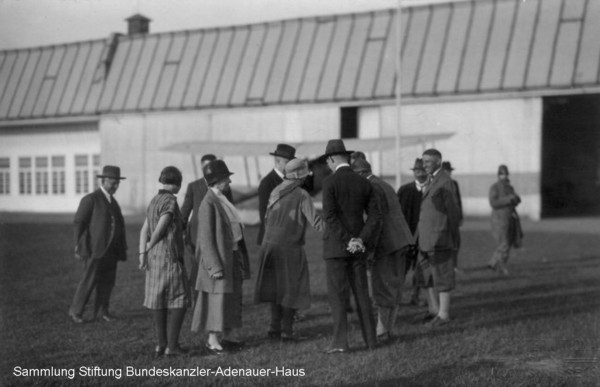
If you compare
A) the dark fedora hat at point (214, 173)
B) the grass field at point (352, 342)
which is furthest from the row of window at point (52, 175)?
the dark fedora hat at point (214, 173)

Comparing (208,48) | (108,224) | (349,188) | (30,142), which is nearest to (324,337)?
(349,188)

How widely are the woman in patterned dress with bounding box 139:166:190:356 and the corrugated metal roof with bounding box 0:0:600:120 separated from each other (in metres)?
21.7

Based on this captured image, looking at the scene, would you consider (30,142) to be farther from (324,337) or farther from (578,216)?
(324,337)

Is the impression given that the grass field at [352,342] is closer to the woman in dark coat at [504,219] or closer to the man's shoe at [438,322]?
the man's shoe at [438,322]

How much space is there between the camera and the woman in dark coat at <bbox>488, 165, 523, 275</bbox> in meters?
13.5

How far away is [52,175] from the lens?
3453 centimetres

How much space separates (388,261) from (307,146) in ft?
63.6

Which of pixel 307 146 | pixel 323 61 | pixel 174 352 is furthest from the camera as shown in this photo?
pixel 323 61

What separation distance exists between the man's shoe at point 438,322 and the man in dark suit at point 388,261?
1.84 feet

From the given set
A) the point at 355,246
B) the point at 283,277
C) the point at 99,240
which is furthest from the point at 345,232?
the point at 99,240

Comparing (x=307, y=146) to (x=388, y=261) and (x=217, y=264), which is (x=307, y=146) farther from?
(x=217, y=264)

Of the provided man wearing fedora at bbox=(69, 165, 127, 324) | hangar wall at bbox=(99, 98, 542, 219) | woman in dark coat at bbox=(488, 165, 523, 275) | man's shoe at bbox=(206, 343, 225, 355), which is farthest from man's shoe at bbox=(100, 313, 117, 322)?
hangar wall at bbox=(99, 98, 542, 219)

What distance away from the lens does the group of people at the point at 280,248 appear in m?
7.43

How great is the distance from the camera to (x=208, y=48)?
105 feet
